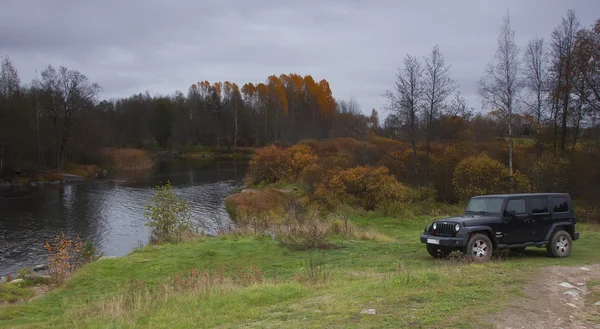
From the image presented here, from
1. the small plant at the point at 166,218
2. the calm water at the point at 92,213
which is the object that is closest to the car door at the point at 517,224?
the small plant at the point at 166,218

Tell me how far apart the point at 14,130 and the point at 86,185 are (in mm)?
10072

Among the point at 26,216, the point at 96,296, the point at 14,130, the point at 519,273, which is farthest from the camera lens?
the point at 14,130

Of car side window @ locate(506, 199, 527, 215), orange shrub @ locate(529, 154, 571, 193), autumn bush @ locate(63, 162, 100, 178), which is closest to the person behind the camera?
car side window @ locate(506, 199, 527, 215)

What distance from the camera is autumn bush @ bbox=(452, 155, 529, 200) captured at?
89.8 feet

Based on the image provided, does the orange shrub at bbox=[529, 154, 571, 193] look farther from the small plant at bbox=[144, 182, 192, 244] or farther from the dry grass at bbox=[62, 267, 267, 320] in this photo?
the dry grass at bbox=[62, 267, 267, 320]

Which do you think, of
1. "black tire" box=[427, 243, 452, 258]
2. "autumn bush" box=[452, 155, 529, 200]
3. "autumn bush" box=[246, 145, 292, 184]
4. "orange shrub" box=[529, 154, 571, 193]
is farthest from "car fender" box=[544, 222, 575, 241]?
"autumn bush" box=[246, 145, 292, 184]

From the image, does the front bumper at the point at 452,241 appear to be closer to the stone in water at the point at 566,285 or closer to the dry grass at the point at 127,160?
the stone in water at the point at 566,285

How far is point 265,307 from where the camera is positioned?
771cm

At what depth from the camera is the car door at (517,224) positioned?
40.5 feet

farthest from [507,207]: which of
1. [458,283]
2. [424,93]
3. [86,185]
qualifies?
[86,185]

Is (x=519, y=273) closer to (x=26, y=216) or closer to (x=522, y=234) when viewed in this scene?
(x=522, y=234)

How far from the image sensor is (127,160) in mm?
74875

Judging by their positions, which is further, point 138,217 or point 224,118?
point 224,118

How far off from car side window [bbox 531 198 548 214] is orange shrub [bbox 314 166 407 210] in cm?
1364
